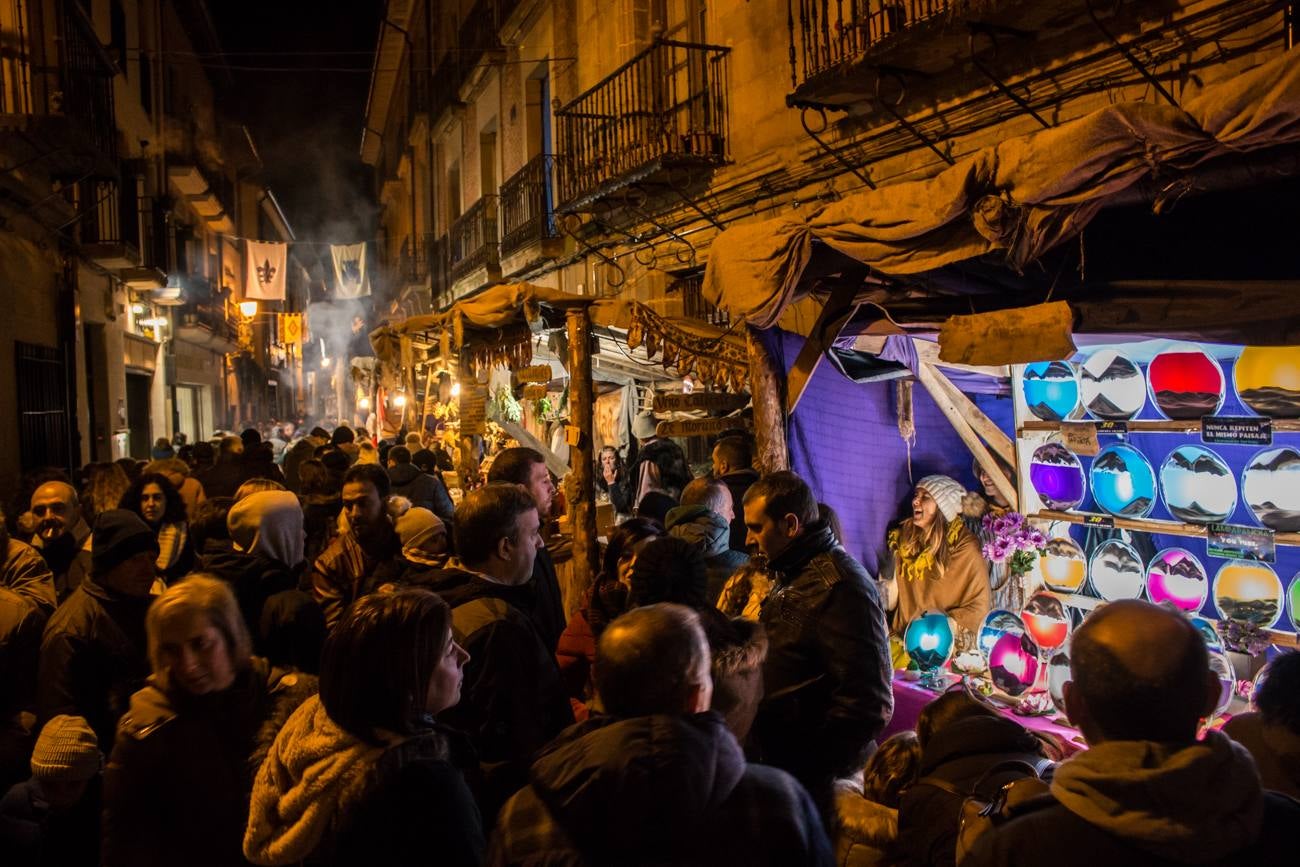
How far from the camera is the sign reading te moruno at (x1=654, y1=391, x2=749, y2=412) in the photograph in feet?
25.9

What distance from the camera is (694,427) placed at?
8.19m

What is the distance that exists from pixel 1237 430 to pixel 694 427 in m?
4.40

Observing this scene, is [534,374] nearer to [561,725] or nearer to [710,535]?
[710,535]

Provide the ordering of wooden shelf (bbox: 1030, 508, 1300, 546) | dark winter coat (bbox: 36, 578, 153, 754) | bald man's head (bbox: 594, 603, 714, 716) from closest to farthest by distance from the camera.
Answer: bald man's head (bbox: 594, 603, 714, 716) → dark winter coat (bbox: 36, 578, 153, 754) → wooden shelf (bbox: 1030, 508, 1300, 546)

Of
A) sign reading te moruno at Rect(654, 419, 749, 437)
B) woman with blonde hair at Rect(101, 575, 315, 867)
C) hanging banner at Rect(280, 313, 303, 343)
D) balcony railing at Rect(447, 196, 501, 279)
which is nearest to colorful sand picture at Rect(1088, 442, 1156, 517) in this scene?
sign reading te moruno at Rect(654, 419, 749, 437)

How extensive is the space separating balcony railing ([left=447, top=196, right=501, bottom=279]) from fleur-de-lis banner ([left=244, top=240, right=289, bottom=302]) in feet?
22.8

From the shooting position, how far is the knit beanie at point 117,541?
366 cm

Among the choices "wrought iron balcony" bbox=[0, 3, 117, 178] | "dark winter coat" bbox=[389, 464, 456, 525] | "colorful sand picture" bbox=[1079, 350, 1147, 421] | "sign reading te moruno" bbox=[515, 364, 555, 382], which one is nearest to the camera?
"colorful sand picture" bbox=[1079, 350, 1147, 421]

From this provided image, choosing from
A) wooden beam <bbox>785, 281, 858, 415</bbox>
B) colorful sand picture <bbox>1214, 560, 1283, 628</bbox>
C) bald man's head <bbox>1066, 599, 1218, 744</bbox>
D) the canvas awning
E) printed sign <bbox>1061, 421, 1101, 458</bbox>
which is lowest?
colorful sand picture <bbox>1214, 560, 1283, 628</bbox>

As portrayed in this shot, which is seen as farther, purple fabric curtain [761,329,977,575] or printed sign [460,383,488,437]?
printed sign [460,383,488,437]

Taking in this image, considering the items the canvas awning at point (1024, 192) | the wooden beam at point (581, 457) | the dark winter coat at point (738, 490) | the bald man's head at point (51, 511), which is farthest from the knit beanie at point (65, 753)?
the wooden beam at point (581, 457)

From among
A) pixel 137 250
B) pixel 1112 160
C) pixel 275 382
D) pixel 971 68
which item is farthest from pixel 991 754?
pixel 275 382

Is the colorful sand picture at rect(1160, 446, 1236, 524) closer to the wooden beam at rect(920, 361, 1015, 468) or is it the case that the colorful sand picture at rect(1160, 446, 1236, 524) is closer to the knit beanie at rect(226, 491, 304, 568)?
the wooden beam at rect(920, 361, 1015, 468)

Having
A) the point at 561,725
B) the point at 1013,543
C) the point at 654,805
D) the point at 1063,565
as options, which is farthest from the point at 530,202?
the point at 654,805
